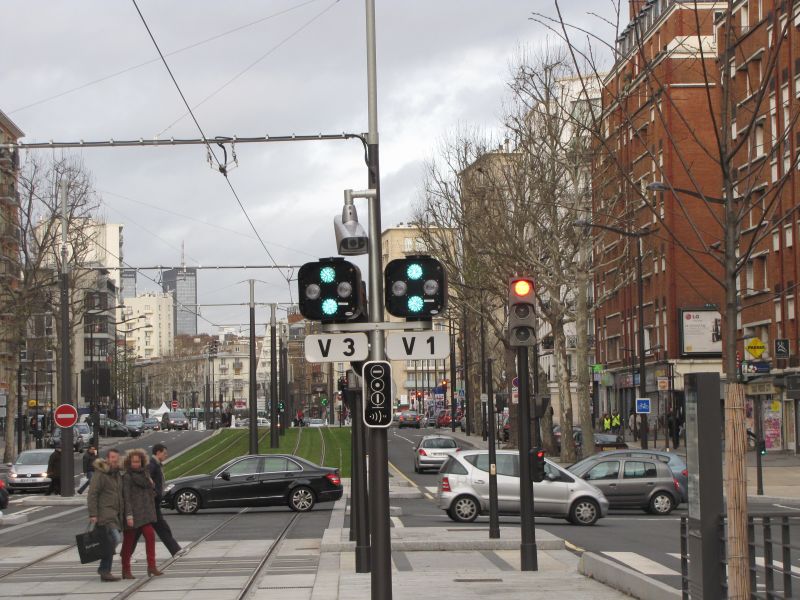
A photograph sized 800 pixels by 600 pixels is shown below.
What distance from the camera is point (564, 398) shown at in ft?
176

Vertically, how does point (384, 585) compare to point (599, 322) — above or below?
below

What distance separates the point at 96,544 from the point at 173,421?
11238cm

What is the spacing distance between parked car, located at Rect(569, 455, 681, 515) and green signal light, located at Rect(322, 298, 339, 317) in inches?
857

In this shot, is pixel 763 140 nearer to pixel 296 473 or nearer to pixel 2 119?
pixel 296 473

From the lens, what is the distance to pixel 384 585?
35.9 feet

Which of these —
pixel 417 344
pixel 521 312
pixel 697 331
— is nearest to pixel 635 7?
pixel 417 344

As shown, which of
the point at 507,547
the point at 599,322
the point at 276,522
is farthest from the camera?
the point at 599,322

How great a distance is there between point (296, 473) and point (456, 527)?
850 cm

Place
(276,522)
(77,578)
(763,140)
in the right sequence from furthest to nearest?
(763,140), (276,522), (77,578)

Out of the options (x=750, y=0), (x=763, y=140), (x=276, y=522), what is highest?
(x=750, y=0)

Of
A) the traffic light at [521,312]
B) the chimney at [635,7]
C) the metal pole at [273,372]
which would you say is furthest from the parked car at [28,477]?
the chimney at [635,7]

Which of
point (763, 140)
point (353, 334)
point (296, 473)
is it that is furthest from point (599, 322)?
point (353, 334)

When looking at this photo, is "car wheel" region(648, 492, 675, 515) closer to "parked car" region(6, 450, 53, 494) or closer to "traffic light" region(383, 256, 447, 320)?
"parked car" region(6, 450, 53, 494)

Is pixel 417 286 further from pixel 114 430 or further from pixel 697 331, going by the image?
pixel 114 430
